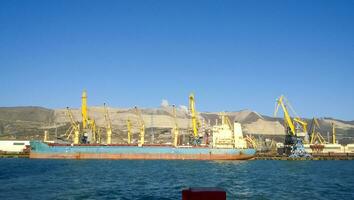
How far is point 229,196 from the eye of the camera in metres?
31.8

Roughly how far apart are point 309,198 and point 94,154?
90357 millimetres

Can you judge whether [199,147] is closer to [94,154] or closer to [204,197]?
[94,154]

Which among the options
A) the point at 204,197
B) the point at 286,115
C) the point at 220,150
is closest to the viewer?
the point at 204,197

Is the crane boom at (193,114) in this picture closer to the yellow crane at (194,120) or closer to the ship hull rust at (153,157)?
the yellow crane at (194,120)

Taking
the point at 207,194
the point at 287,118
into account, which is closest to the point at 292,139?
the point at 287,118

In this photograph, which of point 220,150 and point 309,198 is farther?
point 220,150

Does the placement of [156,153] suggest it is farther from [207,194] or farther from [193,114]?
[207,194]

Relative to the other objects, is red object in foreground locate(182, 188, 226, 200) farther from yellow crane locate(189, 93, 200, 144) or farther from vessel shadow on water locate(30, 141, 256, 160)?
yellow crane locate(189, 93, 200, 144)

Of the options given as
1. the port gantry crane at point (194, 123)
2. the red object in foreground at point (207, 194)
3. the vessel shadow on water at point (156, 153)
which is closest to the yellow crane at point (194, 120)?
the port gantry crane at point (194, 123)

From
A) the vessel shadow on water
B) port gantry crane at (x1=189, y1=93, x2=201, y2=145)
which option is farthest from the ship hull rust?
port gantry crane at (x1=189, y1=93, x2=201, y2=145)

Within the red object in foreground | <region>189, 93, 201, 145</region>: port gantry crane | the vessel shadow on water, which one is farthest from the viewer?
<region>189, 93, 201, 145</region>: port gantry crane

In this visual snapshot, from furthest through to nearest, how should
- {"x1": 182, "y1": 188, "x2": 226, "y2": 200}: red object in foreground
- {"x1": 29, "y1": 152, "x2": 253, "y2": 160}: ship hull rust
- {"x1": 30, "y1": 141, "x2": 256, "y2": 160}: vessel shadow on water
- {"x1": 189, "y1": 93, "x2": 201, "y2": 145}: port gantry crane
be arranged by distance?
{"x1": 189, "y1": 93, "x2": 201, "y2": 145}: port gantry crane, {"x1": 30, "y1": 141, "x2": 256, "y2": 160}: vessel shadow on water, {"x1": 29, "y1": 152, "x2": 253, "y2": 160}: ship hull rust, {"x1": 182, "y1": 188, "x2": 226, "y2": 200}: red object in foreground

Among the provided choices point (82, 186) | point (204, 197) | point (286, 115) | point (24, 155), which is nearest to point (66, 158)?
point (24, 155)

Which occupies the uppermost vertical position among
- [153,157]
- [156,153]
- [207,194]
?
[207,194]
